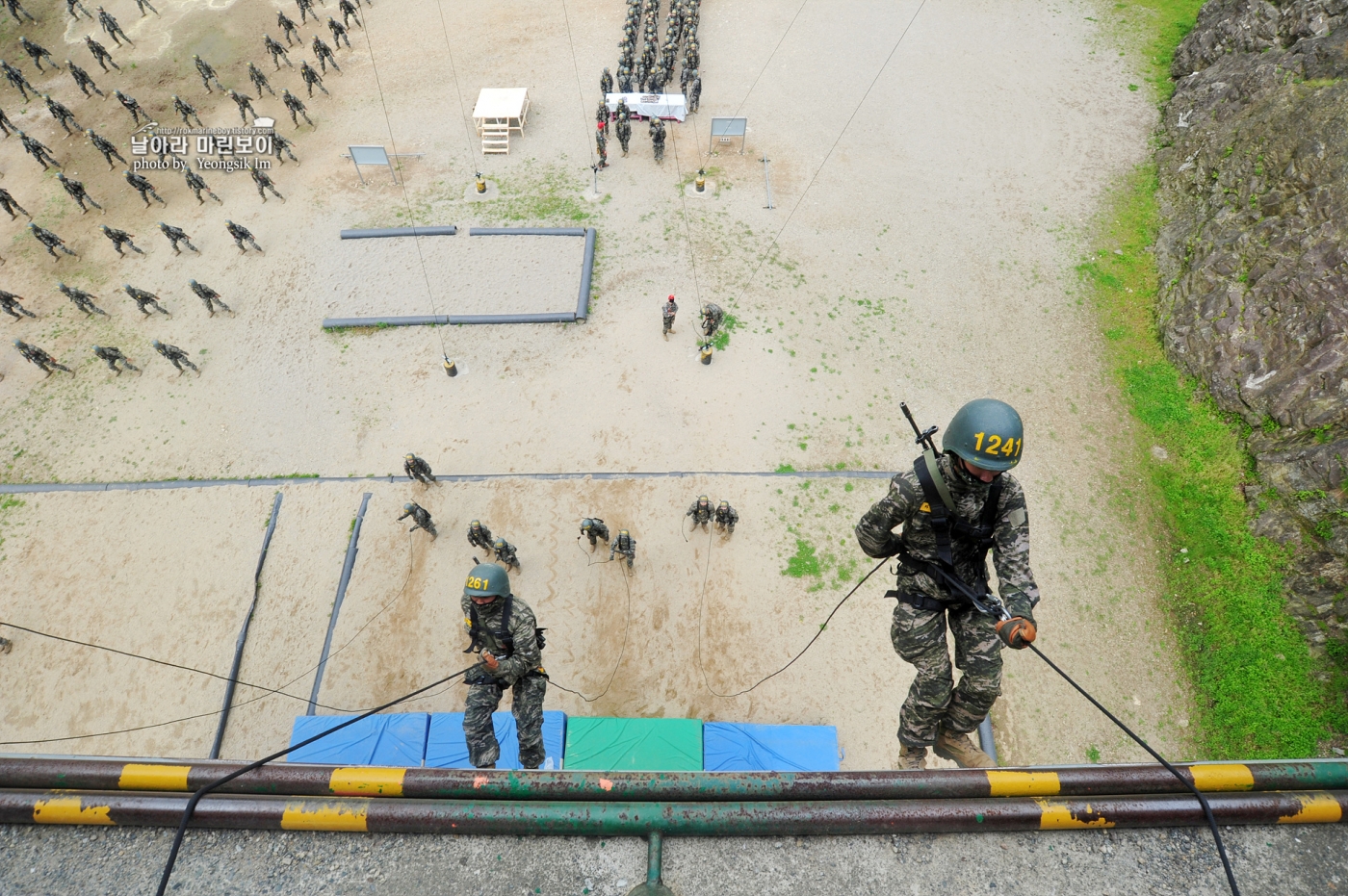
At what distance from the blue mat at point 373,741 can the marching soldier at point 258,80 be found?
61.1 ft

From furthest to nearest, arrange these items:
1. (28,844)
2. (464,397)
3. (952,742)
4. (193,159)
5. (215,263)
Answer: (193,159), (215,263), (464,397), (952,742), (28,844)

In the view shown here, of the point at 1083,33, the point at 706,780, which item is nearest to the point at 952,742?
the point at 706,780

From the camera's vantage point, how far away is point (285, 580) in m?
9.98

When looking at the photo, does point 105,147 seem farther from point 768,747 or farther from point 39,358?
point 768,747

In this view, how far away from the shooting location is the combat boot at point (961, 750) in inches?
195

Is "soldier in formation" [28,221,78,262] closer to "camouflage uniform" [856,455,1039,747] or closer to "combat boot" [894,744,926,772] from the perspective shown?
"camouflage uniform" [856,455,1039,747]

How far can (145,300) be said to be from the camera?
13.0 meters

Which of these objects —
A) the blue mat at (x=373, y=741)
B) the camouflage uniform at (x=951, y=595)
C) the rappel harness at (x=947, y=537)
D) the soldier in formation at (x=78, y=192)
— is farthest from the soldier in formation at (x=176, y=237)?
the rappel harness at (x=947, y=537)

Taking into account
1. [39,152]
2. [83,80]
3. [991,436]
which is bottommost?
[991,436]

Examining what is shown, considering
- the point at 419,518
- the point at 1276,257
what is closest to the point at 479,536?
the point at 419,518

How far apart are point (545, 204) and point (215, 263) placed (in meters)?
7.85

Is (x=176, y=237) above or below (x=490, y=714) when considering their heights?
above

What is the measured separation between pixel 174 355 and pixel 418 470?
630 centimetres

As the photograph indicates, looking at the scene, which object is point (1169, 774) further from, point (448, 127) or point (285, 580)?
point (448, 127)
